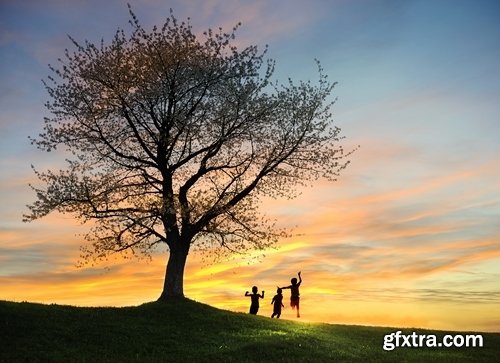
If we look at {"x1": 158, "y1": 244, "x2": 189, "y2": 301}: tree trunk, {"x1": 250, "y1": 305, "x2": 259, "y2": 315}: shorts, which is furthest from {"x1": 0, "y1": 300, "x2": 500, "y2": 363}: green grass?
{"x1": 250, "y1": 305, "x2": 259, "y2": 315}: shorts

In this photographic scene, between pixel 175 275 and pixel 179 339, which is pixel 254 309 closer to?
pixel 175 275

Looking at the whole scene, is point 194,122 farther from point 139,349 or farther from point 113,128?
point 139,349

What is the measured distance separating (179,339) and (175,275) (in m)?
8.75

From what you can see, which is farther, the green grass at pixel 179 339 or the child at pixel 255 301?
the child at pixel 255 301

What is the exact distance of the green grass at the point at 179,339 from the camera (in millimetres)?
27547

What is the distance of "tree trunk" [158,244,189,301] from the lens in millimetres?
38812

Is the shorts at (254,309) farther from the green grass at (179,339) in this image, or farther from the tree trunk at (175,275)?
the tree trunk at (175,275)

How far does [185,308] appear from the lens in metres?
36.9

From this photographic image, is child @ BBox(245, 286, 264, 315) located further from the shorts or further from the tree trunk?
the tree trunk

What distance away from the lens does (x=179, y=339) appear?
30.8 meters

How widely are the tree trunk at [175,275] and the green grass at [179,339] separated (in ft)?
3.43

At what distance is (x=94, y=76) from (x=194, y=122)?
24.5 ft

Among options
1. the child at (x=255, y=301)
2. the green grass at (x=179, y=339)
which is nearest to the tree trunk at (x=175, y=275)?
the green grass at (x=179, y=339)

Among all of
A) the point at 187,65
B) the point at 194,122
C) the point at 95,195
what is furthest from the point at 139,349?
the point at 187,65
